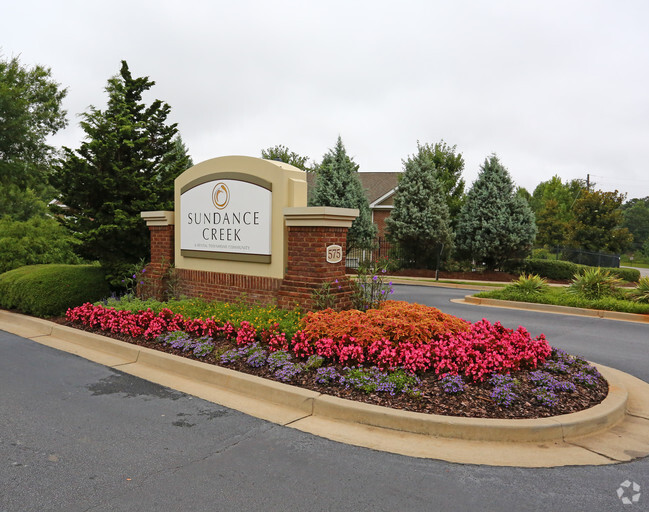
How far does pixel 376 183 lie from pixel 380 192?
1.57m

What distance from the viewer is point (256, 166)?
807cm

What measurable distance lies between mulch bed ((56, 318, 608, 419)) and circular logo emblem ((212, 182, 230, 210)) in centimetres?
393

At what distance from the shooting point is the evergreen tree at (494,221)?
69.6 feet

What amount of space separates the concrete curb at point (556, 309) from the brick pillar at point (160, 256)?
8.42 m

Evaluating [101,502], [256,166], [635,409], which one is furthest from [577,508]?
[256,166]

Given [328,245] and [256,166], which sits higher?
[256,166]

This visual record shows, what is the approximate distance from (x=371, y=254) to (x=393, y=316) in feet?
60.7

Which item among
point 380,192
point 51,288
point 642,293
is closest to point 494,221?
point 642,293

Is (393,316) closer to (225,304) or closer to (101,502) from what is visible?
(225,304)

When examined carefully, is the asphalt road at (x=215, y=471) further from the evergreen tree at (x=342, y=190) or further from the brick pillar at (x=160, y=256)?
the evergreen tree at (x=342, y=190)

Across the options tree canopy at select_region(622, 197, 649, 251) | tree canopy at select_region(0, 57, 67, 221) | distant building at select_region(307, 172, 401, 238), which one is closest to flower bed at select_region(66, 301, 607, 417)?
tree canopy at select_region(0, 57, 67, 221)

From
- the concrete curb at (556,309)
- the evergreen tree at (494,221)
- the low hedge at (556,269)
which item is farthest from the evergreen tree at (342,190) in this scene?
the concrete curb at (556,309)

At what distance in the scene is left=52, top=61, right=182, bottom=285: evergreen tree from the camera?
1084cm

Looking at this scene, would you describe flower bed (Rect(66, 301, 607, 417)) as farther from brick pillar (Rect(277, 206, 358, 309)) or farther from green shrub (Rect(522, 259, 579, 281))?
green shrub (Rect(522, 259, 579, 281))
